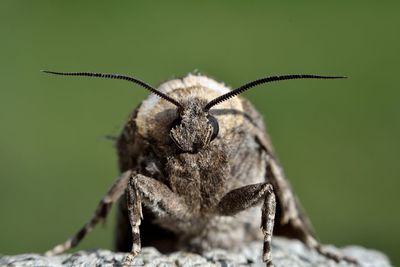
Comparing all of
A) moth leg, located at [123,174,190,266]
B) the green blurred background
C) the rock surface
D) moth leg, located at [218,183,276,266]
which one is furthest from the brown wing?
the green blurred background

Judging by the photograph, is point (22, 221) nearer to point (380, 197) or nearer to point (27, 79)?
point (27, 79)

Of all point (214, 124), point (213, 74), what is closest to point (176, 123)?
point (214, 124)

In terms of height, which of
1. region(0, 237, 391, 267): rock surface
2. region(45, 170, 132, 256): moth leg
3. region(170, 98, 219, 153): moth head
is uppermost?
region(170, 98, 219, 153): moth head

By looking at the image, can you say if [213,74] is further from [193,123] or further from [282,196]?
[193,123]

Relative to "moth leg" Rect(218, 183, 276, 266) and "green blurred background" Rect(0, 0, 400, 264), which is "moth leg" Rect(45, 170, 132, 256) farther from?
"green blurred background" Rect(0, 0, 400, 264)

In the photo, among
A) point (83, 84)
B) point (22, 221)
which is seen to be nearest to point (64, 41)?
point (83, 84)

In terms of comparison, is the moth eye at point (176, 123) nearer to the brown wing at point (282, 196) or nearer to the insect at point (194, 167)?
the insect at point (194, 167)

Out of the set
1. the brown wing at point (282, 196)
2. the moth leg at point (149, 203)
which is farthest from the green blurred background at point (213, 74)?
the moth leg at point (149, 203)
